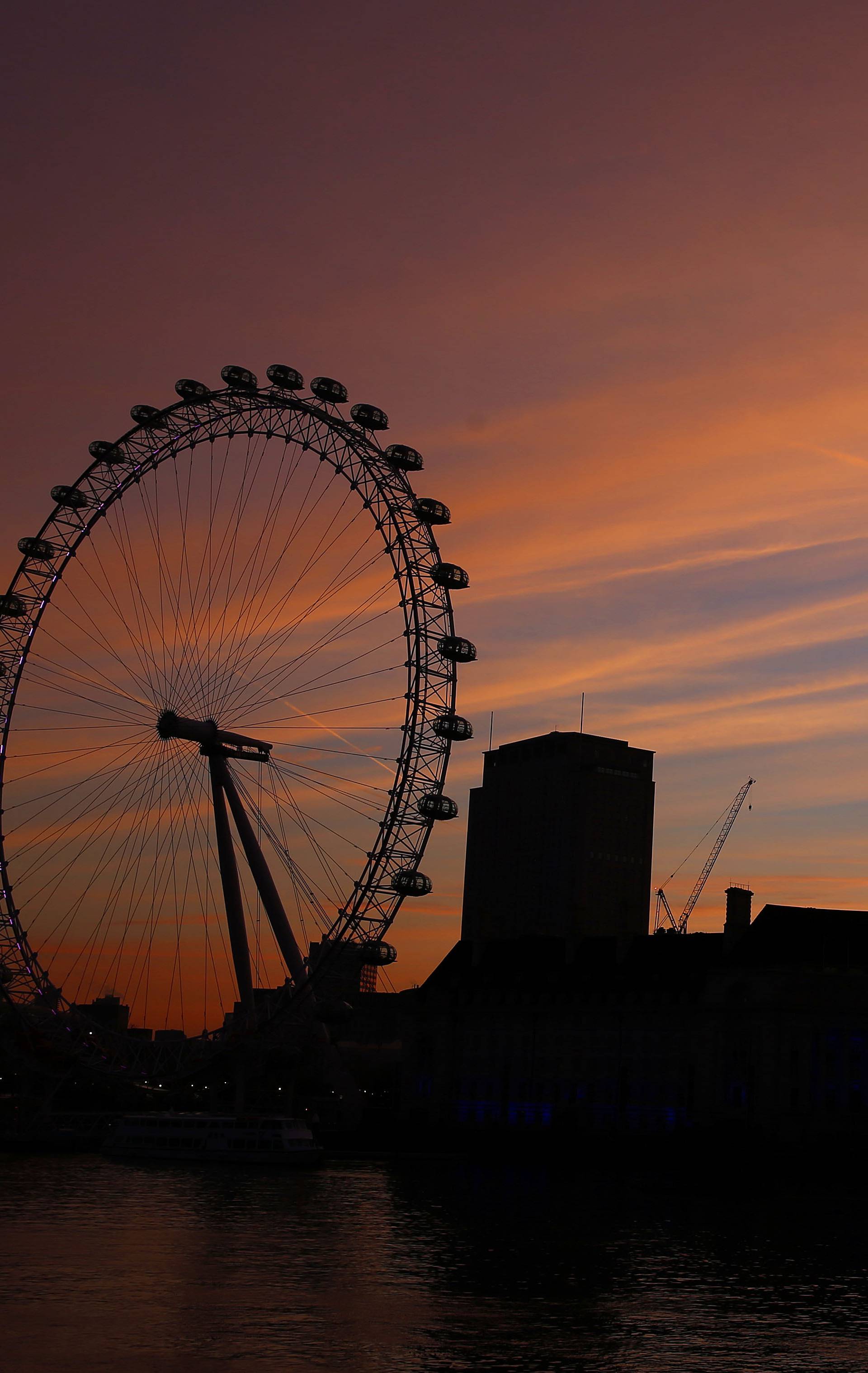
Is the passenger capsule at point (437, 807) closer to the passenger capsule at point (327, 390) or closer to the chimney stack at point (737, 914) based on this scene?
the passenger capsule at point (327, 390)

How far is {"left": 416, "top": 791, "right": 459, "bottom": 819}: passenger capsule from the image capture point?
10988cm

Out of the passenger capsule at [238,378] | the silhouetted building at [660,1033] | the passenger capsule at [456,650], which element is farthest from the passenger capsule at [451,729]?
the silhouetted building at [660,1033]

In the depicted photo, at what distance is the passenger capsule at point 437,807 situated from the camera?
110m

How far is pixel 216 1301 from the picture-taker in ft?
208

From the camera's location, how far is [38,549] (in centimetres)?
12262

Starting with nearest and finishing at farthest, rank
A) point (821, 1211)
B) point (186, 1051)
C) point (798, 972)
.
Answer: point (821, 1211) < point (186, 1051) < point (798, 972)

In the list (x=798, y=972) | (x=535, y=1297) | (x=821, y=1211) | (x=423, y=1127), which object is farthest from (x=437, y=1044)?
(x=535, y=1297)

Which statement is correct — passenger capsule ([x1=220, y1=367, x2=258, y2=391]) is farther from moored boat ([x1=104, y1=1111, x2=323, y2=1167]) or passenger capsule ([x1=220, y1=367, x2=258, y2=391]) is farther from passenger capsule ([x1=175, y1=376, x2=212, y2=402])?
moored boat ([x1=104, y1=1111, x2=323, y2=1167])

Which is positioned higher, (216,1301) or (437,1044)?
(437,1044)

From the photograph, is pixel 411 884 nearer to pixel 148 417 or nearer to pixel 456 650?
pixel 456 650

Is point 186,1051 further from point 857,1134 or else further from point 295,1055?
point 857,1134

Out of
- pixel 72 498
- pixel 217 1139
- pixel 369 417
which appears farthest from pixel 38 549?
pixel 217 1139

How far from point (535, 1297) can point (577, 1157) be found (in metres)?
88.2

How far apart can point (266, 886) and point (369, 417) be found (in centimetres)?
3542
